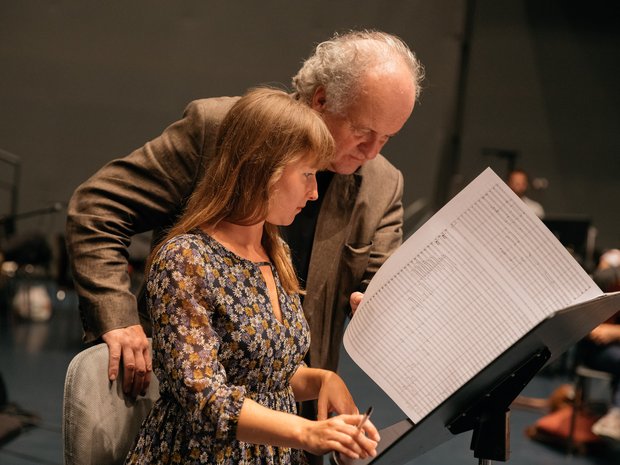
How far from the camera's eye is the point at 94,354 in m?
1.44

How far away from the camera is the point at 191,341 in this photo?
1.22 metres

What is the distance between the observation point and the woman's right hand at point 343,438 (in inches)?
41.6

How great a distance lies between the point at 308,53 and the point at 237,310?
6.95m

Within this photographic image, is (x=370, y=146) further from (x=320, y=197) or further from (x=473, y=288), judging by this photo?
(x=473, y=288)

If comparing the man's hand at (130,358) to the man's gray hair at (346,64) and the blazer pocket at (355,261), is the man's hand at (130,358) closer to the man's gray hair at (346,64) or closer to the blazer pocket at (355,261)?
the blazer pocket at (355,261)

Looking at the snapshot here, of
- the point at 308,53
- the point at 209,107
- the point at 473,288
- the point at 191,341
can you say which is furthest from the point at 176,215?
the point at 308,53

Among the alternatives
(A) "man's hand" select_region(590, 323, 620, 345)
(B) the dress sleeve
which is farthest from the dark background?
(B) the dress sleeve

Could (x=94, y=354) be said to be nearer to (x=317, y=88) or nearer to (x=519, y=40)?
(x=317, y=88)

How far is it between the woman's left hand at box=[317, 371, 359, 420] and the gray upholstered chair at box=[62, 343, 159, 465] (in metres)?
0.38

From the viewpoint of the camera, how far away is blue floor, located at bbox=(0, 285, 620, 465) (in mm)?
3760

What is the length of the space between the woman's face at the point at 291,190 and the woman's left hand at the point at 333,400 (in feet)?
1.00

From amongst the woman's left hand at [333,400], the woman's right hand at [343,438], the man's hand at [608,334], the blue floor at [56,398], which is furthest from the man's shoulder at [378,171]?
the man's hand at [608,334]

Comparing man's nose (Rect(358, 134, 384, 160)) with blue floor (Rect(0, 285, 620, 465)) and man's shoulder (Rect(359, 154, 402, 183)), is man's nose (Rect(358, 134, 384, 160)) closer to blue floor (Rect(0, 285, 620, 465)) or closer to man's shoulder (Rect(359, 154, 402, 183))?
man's shoulder (Rect(359, 154, 402, 183))

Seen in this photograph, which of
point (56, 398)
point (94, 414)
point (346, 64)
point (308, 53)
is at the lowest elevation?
point (56, 398)
